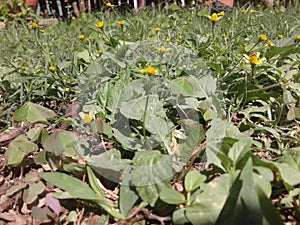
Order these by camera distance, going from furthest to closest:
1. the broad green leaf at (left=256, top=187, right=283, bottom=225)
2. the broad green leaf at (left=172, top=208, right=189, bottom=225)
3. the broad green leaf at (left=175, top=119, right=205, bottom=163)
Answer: the broad green leaf at (left=175, top=119, right=205, bottom=163)
the broad green leaf at (left=172, top=208, right=189, bottom=225)
the broad green leaf at (left=256, top=187, right=283, bottom=225)

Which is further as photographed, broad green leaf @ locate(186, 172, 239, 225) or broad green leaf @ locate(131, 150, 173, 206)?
broad green leaf @ locate(131, 150, 173, 206)

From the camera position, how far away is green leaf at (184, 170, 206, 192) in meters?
0.93

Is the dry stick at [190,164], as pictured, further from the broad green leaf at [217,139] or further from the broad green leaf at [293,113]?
the broad green leaf at [293,113]

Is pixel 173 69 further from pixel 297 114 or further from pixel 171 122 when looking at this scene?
pixel 297 114

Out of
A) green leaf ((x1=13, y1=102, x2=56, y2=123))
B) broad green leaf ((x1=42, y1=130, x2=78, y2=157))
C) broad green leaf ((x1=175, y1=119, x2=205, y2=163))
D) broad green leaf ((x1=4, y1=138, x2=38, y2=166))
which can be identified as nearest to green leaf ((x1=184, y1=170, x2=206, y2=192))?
broad green leaf ((x1=175, y1=119, x2=205, y2=163))

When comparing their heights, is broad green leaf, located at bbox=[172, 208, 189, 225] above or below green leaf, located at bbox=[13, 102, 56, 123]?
below

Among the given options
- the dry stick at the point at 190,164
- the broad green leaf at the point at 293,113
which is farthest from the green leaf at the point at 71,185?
the broad green leaf at the point at 293,113

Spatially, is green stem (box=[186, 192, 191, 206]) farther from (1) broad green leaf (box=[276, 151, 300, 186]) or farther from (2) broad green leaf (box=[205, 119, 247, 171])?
(1) broad green leaf (box=[276, 151, 300, 186])

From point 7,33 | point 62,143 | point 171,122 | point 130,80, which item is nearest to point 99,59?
point 130,80

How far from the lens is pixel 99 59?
63.7 inches

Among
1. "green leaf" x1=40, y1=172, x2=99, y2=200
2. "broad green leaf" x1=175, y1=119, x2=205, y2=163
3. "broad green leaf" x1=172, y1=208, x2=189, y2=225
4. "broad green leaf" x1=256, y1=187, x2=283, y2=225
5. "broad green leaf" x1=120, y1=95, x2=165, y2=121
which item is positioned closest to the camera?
"broad green leaf" x1=256, y1=187, x2=283, y2=225

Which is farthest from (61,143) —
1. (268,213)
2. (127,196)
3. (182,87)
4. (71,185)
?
(268,213)

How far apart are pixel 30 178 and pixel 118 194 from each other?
0.27 m

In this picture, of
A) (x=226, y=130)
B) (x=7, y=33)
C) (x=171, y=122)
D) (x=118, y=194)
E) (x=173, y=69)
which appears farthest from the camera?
(x=7, y=33)
